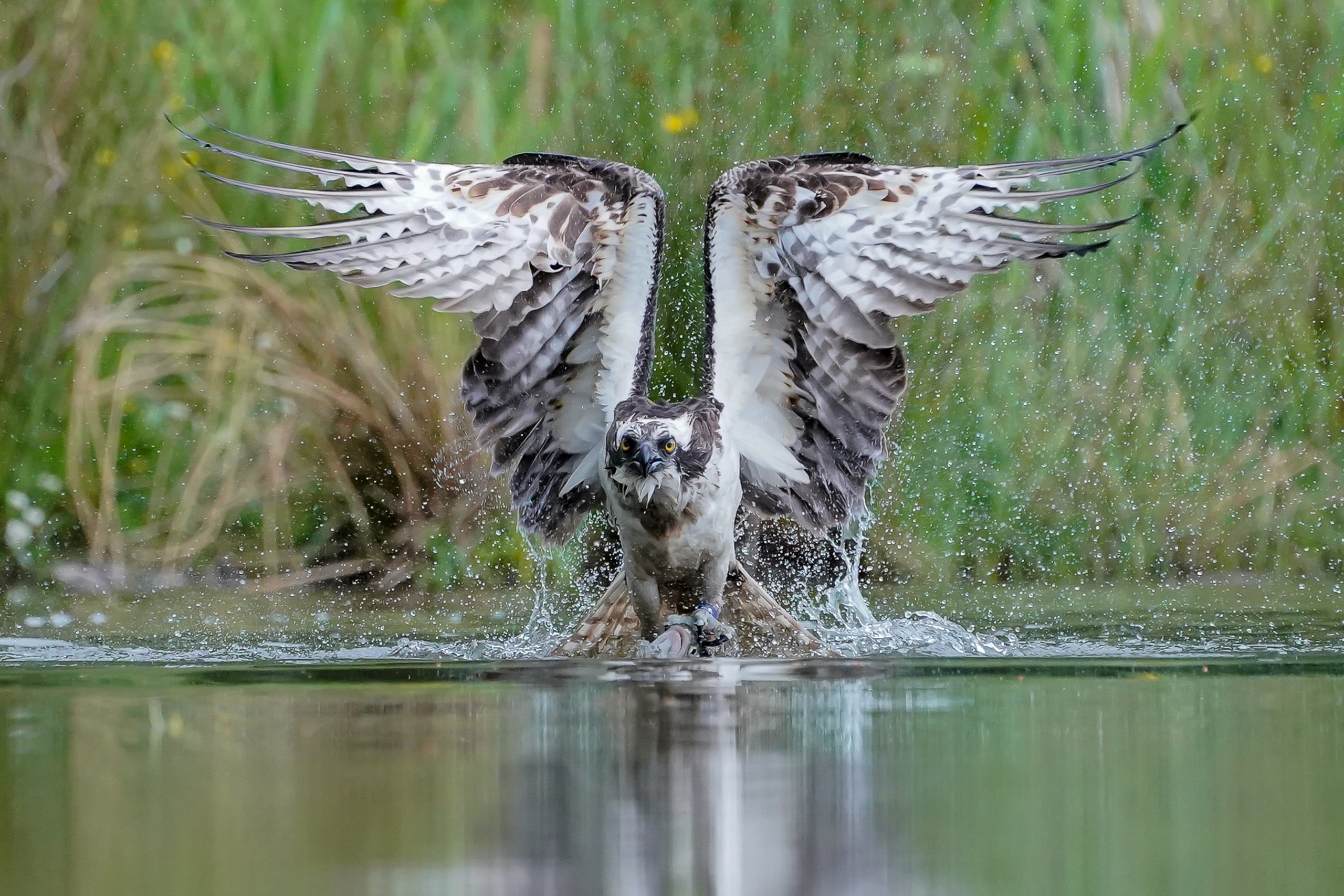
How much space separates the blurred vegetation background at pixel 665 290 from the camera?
331 inches

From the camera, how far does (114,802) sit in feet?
11.8

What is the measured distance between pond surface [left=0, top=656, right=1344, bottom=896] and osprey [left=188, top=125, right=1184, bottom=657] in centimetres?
86

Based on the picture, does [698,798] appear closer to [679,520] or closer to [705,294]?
[679,520]

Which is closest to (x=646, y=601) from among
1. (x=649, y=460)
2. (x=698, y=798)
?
(x=649, y=460)

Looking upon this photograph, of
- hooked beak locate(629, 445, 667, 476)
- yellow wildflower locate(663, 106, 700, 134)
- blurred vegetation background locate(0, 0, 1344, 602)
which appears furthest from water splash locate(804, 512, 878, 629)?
yellow wildflower locate(663, 106, 700, 134)

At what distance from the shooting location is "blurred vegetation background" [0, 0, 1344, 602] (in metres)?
8.41

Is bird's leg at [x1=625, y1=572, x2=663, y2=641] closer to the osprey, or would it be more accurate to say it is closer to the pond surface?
the osprey

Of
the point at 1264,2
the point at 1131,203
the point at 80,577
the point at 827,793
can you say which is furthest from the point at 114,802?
the point at 1264,2

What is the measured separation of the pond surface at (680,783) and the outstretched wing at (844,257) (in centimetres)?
132

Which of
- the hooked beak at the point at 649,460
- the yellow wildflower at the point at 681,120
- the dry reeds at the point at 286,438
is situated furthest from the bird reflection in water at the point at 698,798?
the yellow wildflower at the point at 681,120

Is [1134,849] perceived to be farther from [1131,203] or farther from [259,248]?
[259,248]

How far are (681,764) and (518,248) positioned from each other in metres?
2.86

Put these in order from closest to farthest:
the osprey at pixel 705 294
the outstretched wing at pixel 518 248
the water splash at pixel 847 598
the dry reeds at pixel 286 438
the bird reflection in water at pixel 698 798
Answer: the bird reflection in water at pixel 698 798 < the osprey at pixel 705 294 < the outstretched wing at pixel 518 248 < the water splash at pixel 847 598 < the dry reeds at pixel 286 438

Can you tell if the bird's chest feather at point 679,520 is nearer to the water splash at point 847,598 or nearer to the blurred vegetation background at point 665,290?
the water splash at point 847,598
